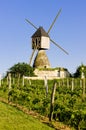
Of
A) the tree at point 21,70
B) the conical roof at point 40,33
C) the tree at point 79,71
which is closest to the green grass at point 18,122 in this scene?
the tree at point 21,70

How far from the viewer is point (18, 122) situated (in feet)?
67.1

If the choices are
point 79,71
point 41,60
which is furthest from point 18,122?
point 41,60

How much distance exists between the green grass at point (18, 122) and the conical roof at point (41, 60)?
52.7 metres

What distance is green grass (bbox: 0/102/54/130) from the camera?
1933cm

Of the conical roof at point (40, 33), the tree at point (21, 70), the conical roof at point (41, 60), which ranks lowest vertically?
the tree at point (21, 70)

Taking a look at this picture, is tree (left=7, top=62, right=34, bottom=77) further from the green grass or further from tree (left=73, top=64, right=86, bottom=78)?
the green grass

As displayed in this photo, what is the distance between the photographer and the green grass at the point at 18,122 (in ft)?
63.4

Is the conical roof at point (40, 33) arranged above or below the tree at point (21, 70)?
above

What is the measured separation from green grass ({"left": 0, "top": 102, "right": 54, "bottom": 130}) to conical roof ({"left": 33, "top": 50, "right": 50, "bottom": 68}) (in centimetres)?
5265

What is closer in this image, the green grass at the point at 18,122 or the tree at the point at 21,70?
the green grass at the point at 18,122

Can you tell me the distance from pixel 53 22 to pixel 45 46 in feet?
34.4

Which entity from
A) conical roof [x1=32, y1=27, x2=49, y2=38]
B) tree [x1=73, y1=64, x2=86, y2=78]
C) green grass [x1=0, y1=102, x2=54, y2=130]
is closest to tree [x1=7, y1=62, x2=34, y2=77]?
tree [x1=73, y1=64, x2=86, y2=78]

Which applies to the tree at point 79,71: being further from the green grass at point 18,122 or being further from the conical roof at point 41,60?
the green grass at point 18,122

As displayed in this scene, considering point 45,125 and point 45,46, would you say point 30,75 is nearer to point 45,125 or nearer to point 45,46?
point 45,46
